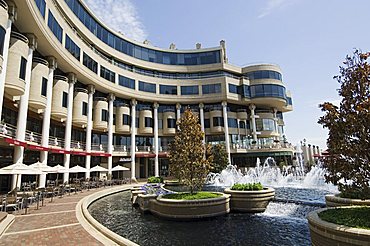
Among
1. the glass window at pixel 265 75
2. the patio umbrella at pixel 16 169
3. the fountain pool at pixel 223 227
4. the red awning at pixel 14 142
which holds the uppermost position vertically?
the glass window at pixel 265 75

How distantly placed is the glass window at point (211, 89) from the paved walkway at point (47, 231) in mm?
37403

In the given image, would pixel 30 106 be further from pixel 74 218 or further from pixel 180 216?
pixel 180 216

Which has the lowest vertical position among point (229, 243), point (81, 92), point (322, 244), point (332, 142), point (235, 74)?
point (229, 243)

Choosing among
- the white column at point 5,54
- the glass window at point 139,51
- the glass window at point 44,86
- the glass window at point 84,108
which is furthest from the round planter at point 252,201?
the glass window at point 139,51

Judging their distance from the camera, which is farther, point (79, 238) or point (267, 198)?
point (267, 198)

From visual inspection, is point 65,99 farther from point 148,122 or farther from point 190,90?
point 190,90

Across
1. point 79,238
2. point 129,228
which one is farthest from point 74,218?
point 79,238

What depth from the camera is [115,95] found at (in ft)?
138

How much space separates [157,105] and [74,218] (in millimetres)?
35400

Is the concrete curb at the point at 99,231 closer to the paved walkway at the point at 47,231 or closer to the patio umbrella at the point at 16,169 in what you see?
the paved walkway at the point at 47,231

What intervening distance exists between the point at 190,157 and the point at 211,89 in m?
32.6

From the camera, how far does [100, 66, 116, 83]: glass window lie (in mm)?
38188

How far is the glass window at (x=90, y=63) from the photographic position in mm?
33953

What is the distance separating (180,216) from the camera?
13.7m
